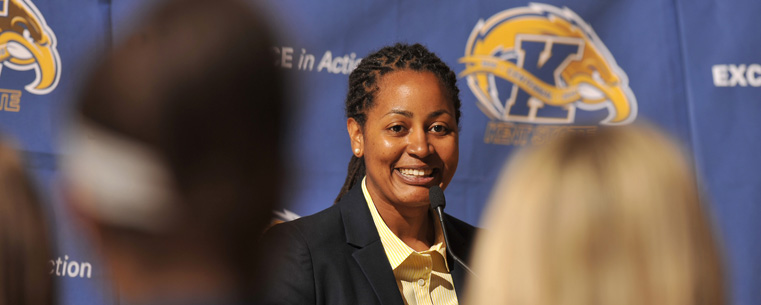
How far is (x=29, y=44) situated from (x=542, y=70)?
5.94ft

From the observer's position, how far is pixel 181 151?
0.49 meters

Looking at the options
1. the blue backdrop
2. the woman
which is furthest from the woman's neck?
the blue backdrop

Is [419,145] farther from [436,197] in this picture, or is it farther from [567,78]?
[567,78]

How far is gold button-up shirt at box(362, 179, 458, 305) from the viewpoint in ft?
5.83

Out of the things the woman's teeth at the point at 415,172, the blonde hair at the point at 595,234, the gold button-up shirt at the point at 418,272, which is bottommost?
the gold button-up shirt at the point at 418,272

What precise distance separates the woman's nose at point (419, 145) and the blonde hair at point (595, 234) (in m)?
1.02

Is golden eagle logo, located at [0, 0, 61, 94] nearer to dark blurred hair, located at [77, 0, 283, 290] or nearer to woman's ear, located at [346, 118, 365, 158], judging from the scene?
woman's ear, located at [346, 118, 365, 158]

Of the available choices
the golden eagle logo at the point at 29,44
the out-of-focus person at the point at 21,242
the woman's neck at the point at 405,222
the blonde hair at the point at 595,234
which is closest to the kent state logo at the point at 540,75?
the woman's neck at the point at 405,222

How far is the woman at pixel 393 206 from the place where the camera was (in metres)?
1.73

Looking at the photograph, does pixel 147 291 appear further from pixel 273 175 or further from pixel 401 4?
pixel 401 4

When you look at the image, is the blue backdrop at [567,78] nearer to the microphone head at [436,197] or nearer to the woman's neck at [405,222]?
the woman's neck at [405,222]

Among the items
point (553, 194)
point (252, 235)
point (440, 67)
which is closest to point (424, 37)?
point (440, 67)

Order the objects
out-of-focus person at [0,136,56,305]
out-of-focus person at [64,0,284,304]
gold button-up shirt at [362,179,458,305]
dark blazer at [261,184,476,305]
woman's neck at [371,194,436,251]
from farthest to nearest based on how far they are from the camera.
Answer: woman's neck at [371,194,436,251] < gold button-up shirt at [362,179,458,305] < dark blazer at [261,184,476,305] < out-of-focus person at [0,136,56,305] < out-of-focus person at [64,0,284,304]

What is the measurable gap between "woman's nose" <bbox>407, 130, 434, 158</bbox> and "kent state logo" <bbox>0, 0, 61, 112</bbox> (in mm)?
1363
